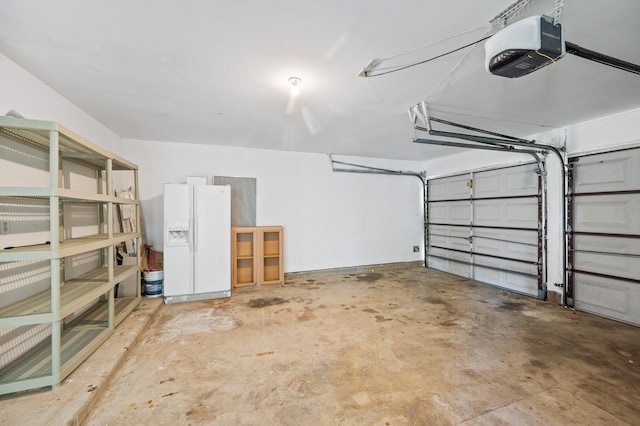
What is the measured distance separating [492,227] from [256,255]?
4540 millimetres

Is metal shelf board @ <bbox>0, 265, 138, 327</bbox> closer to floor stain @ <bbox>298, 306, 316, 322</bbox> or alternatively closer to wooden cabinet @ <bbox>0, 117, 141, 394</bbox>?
wooden cabinet @ <bbox>0, 117, 141, 394</bbox>

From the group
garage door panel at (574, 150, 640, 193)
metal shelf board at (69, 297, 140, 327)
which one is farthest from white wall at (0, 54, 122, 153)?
garage door panel at (574, 150, 640, 193)

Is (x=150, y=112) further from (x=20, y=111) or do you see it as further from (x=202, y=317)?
(x=202, y=317)

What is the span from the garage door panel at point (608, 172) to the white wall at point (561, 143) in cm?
14

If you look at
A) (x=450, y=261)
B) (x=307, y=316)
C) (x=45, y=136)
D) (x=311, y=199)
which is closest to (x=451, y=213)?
(x=450, y=261)

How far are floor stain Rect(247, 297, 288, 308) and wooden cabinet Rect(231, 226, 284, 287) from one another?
2.49ft

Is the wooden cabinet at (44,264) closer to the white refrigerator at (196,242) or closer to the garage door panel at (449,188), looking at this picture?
the white refrigerator at (196,242)

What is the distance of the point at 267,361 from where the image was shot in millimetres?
2488

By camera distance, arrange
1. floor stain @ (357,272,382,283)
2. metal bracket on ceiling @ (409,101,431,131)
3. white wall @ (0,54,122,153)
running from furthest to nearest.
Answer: floor stain @ (357,272,382,283), metal bracket on ceiling @ (409,101,431,131), white wall @ (0,54,122,153)

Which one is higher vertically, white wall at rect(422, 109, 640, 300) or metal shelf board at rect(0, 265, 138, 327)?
white wall at rect(422, 109, 640, 300)

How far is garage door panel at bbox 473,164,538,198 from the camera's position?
4.37m

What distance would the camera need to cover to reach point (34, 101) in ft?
8.01

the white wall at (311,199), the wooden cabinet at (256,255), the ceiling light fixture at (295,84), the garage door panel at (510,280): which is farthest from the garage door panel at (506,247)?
the ceiling light fixture at (295,84)

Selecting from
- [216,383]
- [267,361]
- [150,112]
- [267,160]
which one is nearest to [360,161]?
[267,160]
